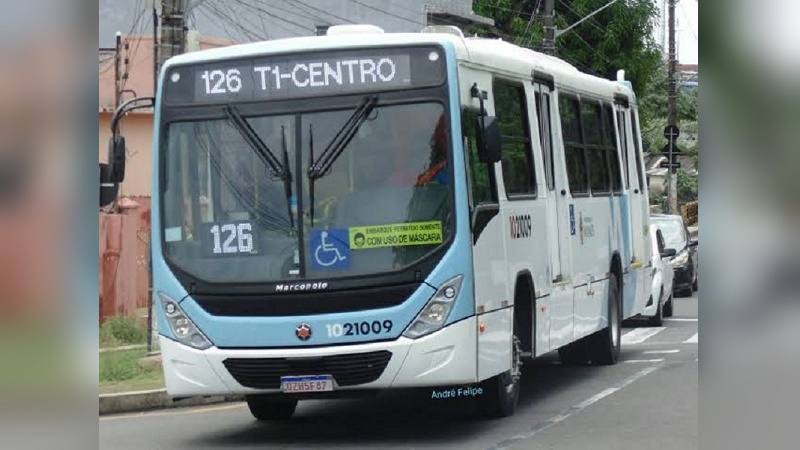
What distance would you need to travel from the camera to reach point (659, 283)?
78.2 feet

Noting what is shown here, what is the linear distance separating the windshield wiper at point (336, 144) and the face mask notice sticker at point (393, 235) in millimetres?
391

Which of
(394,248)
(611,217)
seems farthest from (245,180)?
(611,217)

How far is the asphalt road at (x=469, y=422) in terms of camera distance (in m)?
11.3

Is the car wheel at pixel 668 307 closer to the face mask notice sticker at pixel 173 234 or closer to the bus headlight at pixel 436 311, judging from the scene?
the bus headlight at pixel 436 311

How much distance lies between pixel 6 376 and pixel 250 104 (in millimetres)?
8283

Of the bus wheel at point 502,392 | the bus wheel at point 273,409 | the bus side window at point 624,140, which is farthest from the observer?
the bus side window at point 624,140

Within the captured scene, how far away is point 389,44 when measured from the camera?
37.2 feet

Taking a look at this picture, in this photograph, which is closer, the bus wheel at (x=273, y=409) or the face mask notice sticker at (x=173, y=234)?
the face mask notice sticker at (x=173, y=234)

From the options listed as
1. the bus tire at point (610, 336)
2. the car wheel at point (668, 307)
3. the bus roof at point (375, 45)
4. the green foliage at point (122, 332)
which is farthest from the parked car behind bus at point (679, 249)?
the bus roof at point (375, 45)

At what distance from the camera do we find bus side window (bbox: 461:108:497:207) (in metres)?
11.3

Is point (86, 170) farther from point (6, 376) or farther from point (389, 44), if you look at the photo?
point (389, 44)

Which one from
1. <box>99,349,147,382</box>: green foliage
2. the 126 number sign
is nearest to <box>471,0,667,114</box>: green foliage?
<box>99,349,147,382</box>: green foliage

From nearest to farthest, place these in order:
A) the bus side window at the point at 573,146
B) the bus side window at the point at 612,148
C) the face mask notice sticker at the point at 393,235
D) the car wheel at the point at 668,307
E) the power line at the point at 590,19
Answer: the face mask notice sticker at the point at 393,235 < the bus side window at the point at 573,146 < the bus side window at the point at 612,148 < the car wheel at the point at 668,307 < the power line at the point at 590,19

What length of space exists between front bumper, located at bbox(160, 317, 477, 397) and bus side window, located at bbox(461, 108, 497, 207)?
1.03 metres
